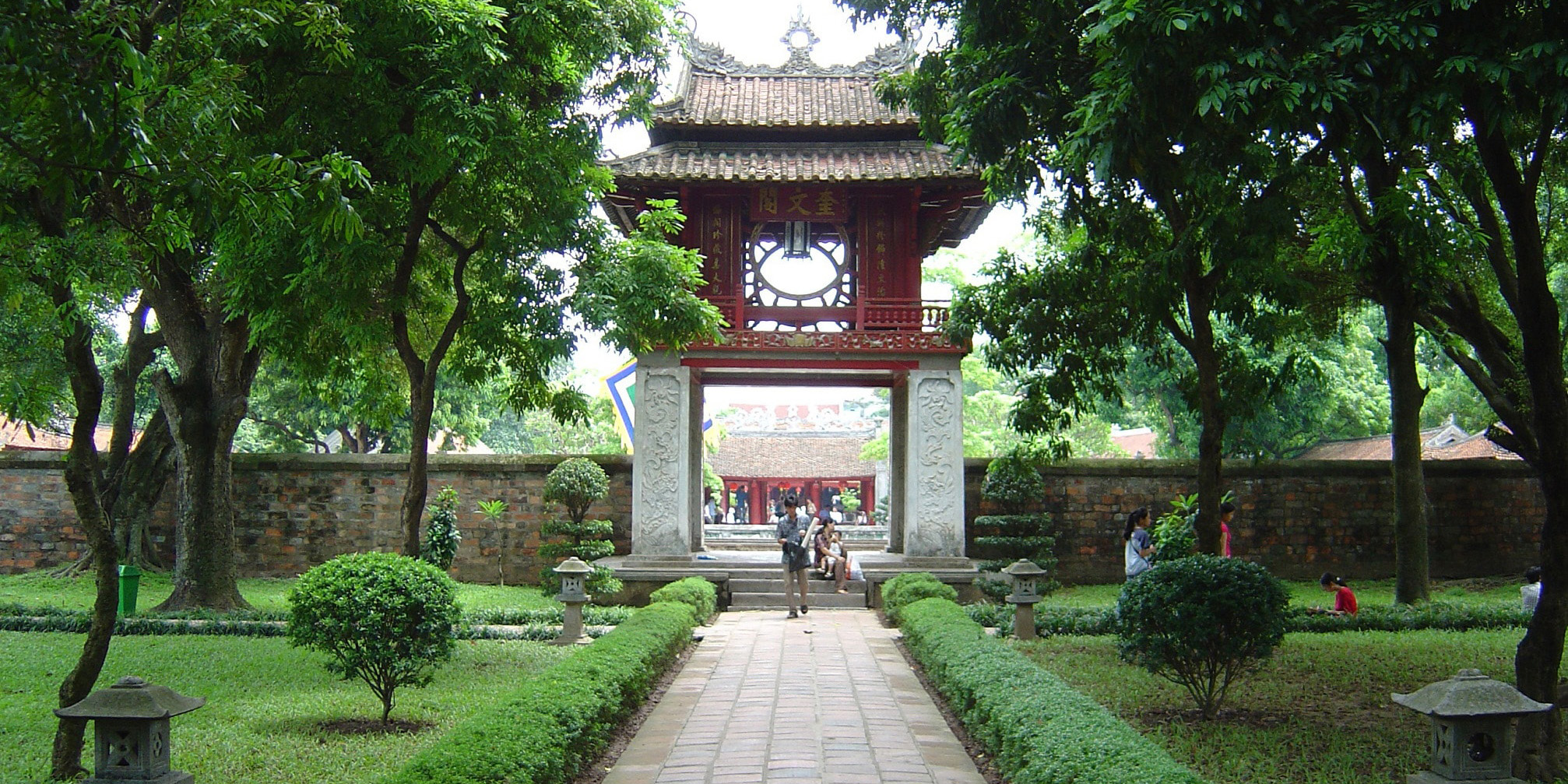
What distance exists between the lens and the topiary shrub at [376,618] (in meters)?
6.87

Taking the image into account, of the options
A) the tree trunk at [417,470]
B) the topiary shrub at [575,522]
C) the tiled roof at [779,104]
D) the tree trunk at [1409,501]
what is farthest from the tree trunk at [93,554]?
the tree trunk at [1409,501]

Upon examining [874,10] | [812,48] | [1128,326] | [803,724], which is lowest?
[803,724]

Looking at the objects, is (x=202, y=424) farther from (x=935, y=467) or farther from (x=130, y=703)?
(x=130, y=703)

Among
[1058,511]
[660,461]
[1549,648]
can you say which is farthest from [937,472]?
[1549,648]

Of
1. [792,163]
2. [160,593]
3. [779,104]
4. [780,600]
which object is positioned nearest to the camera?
[160,593]

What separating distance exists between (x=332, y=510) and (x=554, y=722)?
43.3 feet

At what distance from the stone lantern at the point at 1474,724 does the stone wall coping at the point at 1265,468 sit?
13.4 meters

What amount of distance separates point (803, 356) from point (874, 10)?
6934 mm

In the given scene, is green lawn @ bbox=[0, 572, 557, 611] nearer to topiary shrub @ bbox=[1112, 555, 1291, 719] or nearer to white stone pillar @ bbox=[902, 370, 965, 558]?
white stone pillar @ bbox=[902, 370, 965, 558]

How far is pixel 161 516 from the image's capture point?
17.4 meters

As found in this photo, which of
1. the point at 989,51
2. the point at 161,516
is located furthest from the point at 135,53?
the point at 161,516

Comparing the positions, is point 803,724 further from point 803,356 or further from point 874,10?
point 803,356

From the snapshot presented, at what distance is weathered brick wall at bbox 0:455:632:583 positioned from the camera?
17516 mm

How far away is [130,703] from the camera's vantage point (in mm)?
4305
